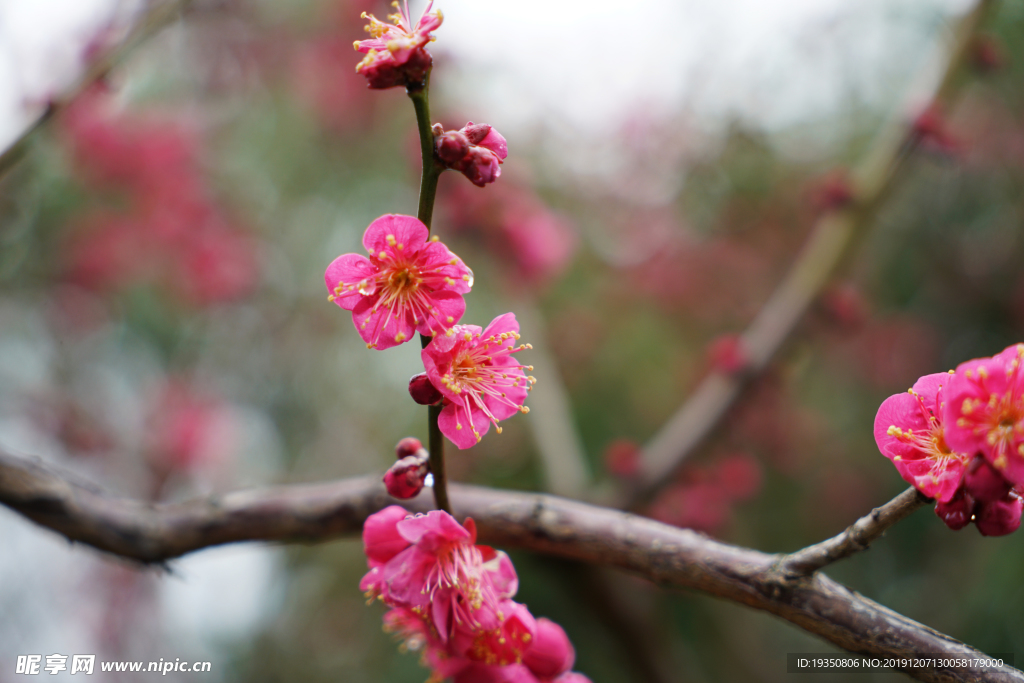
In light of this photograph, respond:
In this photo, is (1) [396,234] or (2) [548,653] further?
(2) [548,653]

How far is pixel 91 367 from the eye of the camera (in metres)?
3.38

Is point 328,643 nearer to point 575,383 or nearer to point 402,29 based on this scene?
point 575,383

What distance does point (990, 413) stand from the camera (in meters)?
0.75

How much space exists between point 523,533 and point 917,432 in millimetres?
651

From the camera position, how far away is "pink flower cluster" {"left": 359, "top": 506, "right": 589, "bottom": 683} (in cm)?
92

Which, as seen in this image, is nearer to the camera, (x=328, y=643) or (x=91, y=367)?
(x=91, y=367)

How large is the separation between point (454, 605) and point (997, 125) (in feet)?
13.4

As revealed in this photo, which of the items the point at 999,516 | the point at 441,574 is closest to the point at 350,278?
the point at 441,574

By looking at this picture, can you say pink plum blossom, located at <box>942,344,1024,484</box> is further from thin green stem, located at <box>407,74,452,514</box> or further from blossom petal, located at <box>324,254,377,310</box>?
blossom petal, located at <box>324,254,377,310</box>

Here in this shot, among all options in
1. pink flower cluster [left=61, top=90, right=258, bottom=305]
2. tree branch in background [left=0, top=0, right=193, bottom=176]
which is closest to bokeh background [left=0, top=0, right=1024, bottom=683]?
pink flower cluster [left=61, top=90, right=258, bottom=305]

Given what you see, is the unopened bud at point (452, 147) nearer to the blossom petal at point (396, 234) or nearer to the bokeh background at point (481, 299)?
the blossom petal at point (396, 234)

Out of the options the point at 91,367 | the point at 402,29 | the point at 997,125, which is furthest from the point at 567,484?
the point at 997,125

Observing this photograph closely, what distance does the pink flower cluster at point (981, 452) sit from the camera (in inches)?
29.0

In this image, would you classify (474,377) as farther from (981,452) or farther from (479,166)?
(981,452)
